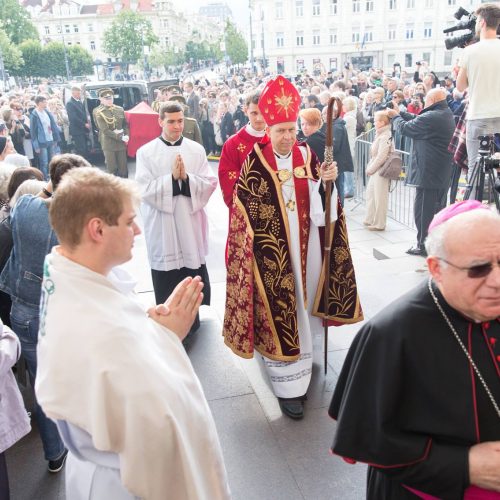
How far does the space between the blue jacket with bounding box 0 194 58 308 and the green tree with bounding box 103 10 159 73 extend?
60086 millimetres

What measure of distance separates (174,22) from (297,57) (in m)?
43.2

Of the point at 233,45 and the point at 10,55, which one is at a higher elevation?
the point at 233,45

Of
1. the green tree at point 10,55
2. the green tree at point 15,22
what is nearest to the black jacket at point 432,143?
the green tree at point 10,55

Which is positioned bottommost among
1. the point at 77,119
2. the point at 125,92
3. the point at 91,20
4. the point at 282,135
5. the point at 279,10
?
the point at 77,119

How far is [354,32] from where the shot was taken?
202 feet

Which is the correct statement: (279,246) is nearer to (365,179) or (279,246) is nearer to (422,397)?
(422,397)

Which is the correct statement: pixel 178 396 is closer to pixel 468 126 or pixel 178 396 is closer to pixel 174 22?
pixel 468 126

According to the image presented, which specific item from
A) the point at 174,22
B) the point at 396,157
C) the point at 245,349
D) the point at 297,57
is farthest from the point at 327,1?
the point at 245,349

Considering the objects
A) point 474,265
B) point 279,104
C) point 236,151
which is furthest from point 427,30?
point 474,265

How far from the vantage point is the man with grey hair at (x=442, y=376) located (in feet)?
5.09

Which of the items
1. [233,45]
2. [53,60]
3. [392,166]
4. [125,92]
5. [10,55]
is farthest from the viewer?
[233,45]

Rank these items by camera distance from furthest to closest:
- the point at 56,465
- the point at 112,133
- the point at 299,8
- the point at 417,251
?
1. the point at 299,8
2. the point at 112,133
3. the point at 417,251
4. the point at 56,465

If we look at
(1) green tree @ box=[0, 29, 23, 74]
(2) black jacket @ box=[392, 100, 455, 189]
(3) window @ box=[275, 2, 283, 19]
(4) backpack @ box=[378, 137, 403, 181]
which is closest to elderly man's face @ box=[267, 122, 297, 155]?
(2) black jacket @ box=[392, 100, 455, 189]

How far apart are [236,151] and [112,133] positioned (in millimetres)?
7306
